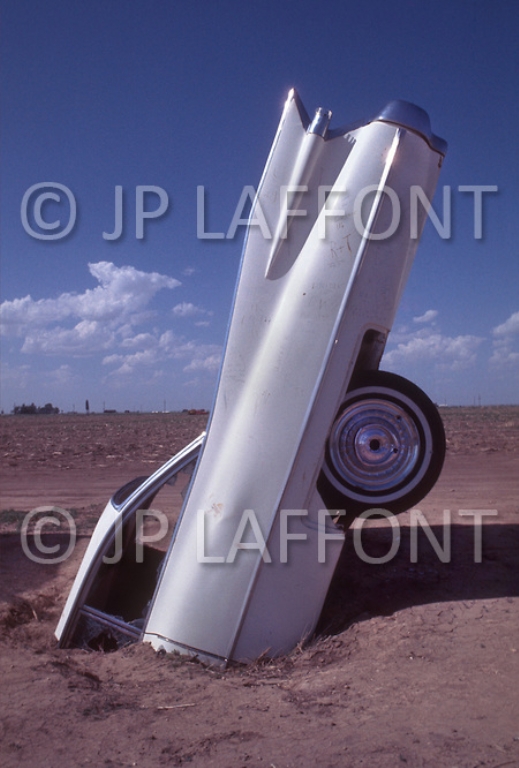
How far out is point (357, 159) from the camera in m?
4.67

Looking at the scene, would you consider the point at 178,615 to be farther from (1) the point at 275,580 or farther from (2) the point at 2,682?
(2) the point at 2,682

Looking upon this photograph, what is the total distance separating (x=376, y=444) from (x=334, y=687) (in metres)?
1.62

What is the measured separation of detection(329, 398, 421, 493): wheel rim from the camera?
454 cm

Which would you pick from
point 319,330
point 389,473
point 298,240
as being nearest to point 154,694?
point 389,473

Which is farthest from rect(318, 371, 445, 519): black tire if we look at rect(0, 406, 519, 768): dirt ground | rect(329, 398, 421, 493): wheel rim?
rect(0, 406, 519, 768): dirt ground

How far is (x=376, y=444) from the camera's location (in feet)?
14.9

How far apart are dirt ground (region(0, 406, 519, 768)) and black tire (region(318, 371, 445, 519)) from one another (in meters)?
0.91

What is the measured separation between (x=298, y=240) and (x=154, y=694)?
3.13 metres

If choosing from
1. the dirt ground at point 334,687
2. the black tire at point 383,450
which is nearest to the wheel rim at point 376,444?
the black tire at point 383,450

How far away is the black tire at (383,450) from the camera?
4.51m

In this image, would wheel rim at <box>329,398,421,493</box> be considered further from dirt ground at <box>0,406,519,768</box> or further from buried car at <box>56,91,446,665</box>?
dirt ground at <box>0,406,519,768</box>

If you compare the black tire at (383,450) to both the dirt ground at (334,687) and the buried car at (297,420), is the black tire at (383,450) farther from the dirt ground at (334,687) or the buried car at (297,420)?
the dirt ground at (334,687)

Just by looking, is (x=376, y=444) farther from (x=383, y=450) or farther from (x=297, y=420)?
(x=297, y=420)

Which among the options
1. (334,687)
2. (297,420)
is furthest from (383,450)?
(334,687)
